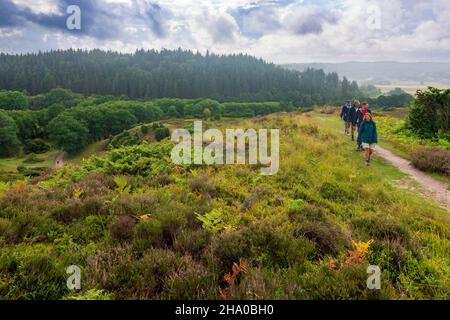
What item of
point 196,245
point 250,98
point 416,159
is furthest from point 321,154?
point 250,98

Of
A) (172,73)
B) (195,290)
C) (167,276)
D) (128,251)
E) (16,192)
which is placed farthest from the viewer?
(172,73)

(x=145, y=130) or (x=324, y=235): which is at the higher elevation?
(x=145, y=130)

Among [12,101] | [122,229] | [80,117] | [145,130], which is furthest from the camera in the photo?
[12,101]

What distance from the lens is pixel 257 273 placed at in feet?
13.5

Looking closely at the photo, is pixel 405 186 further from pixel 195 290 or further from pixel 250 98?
pixel 250 98

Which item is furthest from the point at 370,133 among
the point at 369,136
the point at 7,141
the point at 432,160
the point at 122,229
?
the point at 7,141

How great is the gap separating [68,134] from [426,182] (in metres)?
81.4

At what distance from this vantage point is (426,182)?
10383 mm

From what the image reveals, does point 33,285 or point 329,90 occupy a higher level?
point 329,90

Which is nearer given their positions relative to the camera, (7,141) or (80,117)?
(7,141)

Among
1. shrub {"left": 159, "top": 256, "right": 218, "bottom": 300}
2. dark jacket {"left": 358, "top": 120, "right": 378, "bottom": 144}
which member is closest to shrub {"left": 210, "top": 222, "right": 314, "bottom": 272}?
shrub {"left": 159, "top": 256, "right": 218, "bottom": 300}

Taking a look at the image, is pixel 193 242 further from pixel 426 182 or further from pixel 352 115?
pixel 352 115
